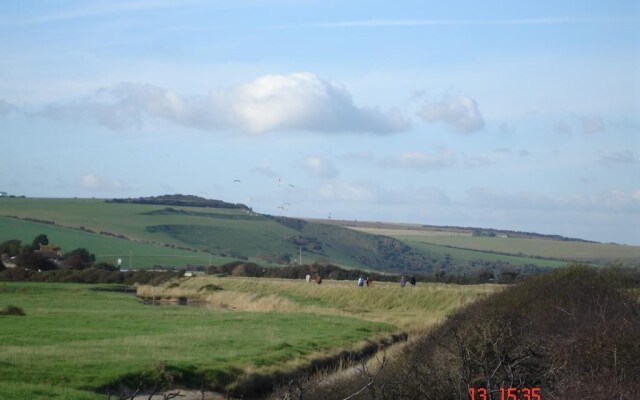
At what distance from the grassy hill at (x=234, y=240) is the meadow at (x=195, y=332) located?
4265cm

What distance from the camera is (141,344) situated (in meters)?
27.0

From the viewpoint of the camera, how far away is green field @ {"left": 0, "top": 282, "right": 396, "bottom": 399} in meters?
19.9

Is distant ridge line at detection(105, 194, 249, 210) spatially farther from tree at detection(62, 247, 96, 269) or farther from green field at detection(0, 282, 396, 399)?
green field at detection(0, 282, 396, 399)

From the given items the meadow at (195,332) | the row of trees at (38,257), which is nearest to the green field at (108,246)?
the row of trees at (38,257)

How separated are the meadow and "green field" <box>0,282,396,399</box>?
0.03 m

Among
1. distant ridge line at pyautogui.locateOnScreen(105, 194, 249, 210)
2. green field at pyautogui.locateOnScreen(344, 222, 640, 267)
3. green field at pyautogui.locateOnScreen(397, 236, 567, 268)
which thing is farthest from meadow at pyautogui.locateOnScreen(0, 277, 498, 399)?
distant ridge line at pyautogui.locateOnScreen(105, 194, 249, 210)

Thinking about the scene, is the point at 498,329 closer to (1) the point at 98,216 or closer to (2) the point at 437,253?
(2) the point at 437,253

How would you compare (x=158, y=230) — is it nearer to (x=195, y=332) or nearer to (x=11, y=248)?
(x=11, y=248)

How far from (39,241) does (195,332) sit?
229ft

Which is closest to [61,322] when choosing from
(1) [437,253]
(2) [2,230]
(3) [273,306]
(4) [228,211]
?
(3) [273,306]

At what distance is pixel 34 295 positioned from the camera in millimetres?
53844

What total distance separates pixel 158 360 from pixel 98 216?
101 m
